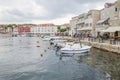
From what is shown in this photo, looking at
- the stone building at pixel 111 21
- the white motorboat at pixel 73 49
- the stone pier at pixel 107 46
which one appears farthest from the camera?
the stone building at pixel 111 21

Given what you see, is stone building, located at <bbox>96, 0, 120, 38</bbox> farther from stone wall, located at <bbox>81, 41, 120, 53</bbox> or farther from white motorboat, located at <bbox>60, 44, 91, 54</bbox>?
white motorboat, located at <bbox>60, 44, 91, 54</bbox>

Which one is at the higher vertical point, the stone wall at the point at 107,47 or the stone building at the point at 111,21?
the stone building at the point at 111,21

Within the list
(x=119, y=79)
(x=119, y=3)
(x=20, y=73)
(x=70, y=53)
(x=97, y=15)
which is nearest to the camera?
(x=119, y=79)

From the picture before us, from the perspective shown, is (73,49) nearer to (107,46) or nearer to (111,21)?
(107,46)

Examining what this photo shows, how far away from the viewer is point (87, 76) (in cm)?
2436

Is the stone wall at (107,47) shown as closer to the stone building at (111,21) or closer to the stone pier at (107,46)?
the stone pier at (107,46)

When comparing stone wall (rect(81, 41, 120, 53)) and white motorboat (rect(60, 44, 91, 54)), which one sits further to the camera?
white motorboat (rect(60, 44, 91, 54))

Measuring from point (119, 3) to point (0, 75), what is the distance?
1566 inches

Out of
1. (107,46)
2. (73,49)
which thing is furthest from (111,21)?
(73,49)

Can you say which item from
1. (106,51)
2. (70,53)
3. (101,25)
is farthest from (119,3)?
(70,53)

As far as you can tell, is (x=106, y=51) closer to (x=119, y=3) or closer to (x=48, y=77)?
(x=119, y=3)

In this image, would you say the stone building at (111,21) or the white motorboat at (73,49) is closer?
the white motorboat at (73,49)

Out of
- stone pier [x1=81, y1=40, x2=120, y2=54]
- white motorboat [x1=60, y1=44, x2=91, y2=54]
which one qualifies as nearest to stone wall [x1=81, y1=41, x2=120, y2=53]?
stone pier [x1=81, y1=40, x2=120, y2=54]

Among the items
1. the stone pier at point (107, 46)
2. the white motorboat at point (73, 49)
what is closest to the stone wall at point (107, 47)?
the stone pier at point (107, 46)
